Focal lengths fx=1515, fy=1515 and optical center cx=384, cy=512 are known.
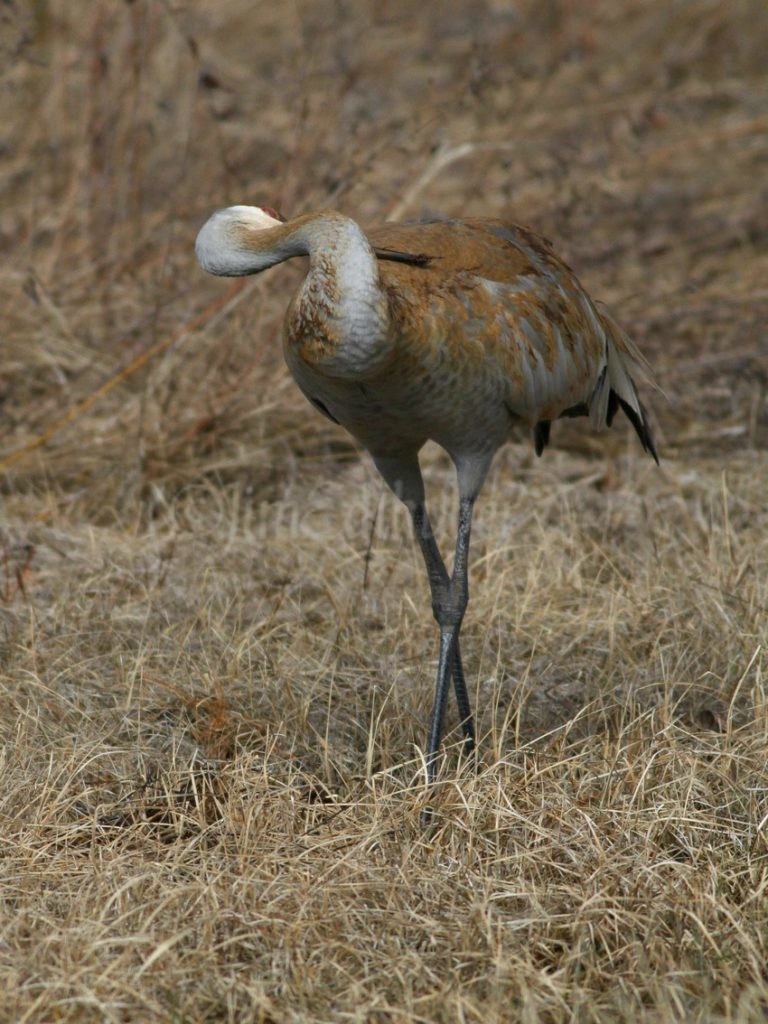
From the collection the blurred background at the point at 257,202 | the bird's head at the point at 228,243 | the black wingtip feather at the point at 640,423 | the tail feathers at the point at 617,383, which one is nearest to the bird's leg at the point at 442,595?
the tail feathers at the point at 617,383

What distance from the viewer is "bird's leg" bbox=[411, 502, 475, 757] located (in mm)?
3590

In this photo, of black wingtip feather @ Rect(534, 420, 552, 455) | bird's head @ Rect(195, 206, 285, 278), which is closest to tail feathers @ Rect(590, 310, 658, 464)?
black wingtip feather @ Rect(534, 420, 552, 455)

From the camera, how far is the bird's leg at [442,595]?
11.8ft

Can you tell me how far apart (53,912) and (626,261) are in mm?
4834

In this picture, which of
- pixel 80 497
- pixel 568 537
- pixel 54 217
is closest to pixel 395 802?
Answer: pixel 568 537

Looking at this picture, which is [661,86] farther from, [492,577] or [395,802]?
[395,802]

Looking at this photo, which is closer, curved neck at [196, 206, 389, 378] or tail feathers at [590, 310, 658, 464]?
curved neck at [196, 206, 389, 378]

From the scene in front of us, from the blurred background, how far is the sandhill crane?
1611 mm

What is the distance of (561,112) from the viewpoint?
26.2 ft

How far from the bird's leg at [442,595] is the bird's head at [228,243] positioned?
980 millimetres

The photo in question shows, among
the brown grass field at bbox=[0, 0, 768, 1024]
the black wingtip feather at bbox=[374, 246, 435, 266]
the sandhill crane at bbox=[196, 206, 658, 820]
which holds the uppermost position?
the black wingtip feather at bbox=[374, 246, 435, 266]

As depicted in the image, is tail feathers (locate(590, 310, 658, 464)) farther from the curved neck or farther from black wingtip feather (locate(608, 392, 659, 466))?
the curved neck

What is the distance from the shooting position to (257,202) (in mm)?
5805

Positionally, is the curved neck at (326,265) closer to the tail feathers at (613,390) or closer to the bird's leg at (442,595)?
the bird's leg at (442,595)
